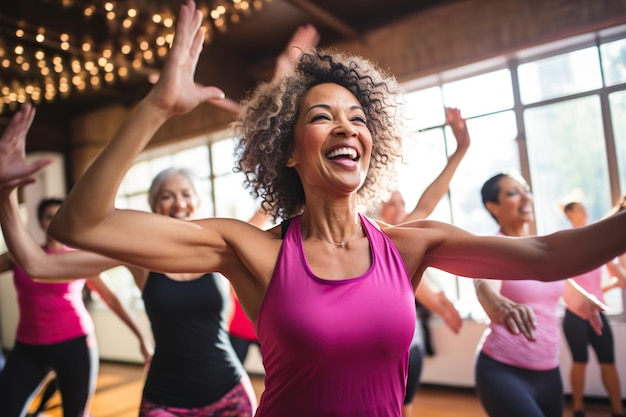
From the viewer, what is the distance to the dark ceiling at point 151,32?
4.23 m

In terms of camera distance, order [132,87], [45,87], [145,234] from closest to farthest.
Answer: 1. [145,234]
2. [45,87]
3. [132,87]

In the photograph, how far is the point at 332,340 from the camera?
103 centimetres

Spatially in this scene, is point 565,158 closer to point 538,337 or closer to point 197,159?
point 538,337

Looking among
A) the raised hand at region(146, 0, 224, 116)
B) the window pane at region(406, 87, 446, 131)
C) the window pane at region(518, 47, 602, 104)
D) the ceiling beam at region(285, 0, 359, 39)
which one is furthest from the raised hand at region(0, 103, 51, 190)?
the window pane at region(518, 47, 602, 104)

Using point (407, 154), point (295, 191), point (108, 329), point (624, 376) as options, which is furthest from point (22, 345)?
point (108, 329)

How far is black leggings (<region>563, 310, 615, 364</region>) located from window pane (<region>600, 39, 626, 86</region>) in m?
2.01

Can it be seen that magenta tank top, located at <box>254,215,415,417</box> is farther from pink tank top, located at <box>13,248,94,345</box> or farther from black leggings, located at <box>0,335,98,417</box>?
pink tank top, located at <box>13,248,94,345</box>

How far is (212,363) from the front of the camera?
1880mm

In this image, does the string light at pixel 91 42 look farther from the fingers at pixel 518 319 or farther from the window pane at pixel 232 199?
the fingers at pixel 518 319

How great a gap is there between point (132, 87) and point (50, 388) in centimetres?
473

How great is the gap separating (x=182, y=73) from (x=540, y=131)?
174 inches

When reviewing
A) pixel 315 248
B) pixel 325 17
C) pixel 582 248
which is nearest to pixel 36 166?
pixel 315 248

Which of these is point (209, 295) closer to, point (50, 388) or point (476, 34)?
point (50, 388)

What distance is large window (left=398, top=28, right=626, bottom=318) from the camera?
4.30 metres
